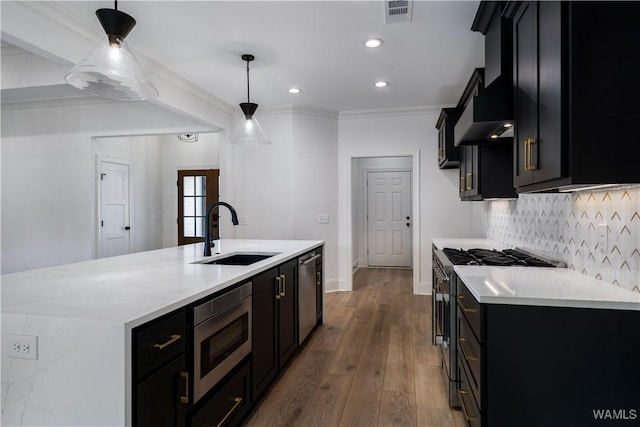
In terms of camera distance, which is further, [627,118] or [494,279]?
[494,279]

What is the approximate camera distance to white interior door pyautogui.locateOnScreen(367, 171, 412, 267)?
23.9 ft

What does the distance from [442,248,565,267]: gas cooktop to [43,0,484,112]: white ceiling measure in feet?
5.69

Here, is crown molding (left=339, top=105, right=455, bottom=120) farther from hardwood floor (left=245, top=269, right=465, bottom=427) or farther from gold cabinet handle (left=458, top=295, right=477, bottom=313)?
gold cabinet handle (left=458, top=295, right=477, bottom=313)

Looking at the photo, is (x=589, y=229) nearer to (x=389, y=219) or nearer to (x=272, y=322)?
(x=272, y=322)

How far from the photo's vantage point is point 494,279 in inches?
74.3

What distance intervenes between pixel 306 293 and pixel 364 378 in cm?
87

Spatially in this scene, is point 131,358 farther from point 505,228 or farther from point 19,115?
point 19,115

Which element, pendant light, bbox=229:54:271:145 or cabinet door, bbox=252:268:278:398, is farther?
pendant light, bbox=229:54:271:145

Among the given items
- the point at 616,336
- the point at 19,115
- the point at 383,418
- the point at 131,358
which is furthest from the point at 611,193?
the point at 19,115

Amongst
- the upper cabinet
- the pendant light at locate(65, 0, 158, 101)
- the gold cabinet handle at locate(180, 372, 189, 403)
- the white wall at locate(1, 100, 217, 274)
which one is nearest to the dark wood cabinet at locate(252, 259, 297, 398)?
the gold cabinet handle at locate(180, 372, 189, 403)

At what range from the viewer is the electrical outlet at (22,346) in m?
1.22

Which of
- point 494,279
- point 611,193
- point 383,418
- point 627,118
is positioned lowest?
point 383,418

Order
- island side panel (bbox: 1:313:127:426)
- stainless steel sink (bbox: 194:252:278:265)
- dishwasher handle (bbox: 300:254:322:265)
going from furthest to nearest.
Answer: dishwasher handle (bbox: 300:254:322:265), stainless steel sink (bbox: 194:252:278:265), island side panel (bbox: 1:313:127:426)

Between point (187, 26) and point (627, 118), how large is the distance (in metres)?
2.82
